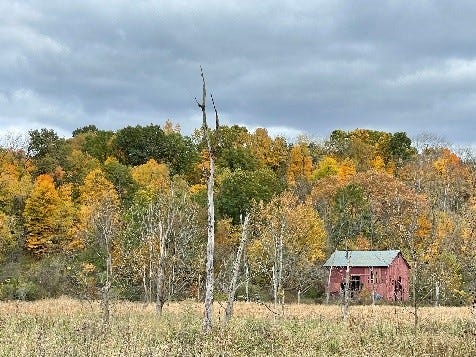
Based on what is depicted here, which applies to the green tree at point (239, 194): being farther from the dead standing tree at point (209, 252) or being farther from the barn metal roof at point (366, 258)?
the dead standing tree at point (209, 252)

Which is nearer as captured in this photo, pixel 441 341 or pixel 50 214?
pixel 441 341

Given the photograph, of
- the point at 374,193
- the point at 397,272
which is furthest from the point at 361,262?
the point at 374,193

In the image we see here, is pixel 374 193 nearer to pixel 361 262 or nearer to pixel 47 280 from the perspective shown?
pixel 361 262

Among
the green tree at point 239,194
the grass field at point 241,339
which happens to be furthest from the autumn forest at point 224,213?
the grass field at point 241,339

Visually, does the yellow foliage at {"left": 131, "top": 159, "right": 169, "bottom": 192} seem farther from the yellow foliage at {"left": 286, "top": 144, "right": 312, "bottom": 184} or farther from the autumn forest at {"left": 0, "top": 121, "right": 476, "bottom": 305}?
the yellow foliage at {"left": 286, "top": 144, "right": 312, "bottom": 184}

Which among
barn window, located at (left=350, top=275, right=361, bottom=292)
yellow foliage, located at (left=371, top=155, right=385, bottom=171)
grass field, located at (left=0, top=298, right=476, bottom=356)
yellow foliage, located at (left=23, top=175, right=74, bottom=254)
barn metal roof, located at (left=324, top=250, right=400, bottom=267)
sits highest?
yellow foliage, located at (left=371, top=155, right=385, bottom=171)

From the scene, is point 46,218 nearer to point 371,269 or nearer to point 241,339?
point 371,269

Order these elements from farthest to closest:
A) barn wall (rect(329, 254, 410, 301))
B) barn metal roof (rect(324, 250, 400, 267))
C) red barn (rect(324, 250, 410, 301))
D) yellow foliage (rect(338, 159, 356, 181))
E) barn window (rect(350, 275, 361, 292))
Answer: yellow foliage (rect(338, 159, 356, 181)), barn window (rect(350, 275, 361, 292)), barn wall (rect(329, 254, 410, 301)), red barn (rect(324, 250, 410, 301)), barn metal roof (rect(324, 250, 400, 267))

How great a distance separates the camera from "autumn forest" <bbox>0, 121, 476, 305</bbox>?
91.5 ft

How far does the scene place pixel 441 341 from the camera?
1452 centimetres

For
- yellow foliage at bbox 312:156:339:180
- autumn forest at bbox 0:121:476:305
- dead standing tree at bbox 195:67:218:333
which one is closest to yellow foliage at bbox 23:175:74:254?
autumn forest at bbox 0:121:476:305

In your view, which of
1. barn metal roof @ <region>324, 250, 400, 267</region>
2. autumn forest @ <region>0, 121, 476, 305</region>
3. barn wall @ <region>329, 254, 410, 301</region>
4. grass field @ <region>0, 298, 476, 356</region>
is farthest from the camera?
barn wall @ <region>329, 254, 410, 301</region>

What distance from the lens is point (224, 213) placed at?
55625 millimetres

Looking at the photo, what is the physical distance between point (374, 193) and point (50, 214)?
33.2 meters
